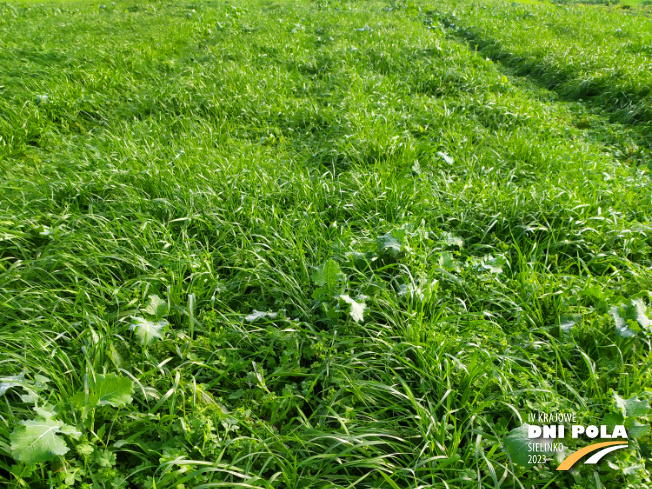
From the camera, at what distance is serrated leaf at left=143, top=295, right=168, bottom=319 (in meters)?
2.29

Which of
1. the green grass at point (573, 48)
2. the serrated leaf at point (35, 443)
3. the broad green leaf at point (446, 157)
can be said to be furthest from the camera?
the green grass at point (573, 48)

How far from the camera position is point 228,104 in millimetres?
5242

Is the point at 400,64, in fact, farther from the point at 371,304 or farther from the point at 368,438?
the point at 368,438

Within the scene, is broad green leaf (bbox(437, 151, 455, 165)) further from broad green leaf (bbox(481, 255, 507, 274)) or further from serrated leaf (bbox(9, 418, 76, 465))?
serrated leaf (bbox(9, 418, 76, 465))

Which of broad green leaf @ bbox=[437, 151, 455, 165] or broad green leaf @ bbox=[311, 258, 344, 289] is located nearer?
broad green leaf @ bbox=[311, 258, 344, 289]

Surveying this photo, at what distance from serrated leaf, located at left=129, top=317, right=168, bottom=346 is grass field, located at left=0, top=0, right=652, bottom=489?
0.03 feet

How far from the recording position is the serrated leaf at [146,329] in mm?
2133

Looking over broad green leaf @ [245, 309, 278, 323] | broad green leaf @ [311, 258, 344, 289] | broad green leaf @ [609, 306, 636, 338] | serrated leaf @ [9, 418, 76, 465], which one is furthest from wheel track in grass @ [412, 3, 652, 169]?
serrated leaf @ [9, 418, 76, 465]

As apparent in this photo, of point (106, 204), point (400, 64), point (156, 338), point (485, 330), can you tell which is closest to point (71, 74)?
point (106, 204)

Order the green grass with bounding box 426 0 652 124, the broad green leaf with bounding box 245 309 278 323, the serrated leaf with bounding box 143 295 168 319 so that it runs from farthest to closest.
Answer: the green grass with bounding box 426 0 652 124, the broad green leaf with bounding box 245 309 278 323, the serrated leaf with bounding box 143 295 168 319

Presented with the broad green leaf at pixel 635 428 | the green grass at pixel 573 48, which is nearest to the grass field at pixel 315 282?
the broad green leaf at pixel 635 428

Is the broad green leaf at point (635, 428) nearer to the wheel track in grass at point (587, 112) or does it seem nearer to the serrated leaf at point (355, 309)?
the serrated leaf at point (355, 309)

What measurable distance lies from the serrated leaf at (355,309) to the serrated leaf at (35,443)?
1.41m

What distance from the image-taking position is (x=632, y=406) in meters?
1.83
